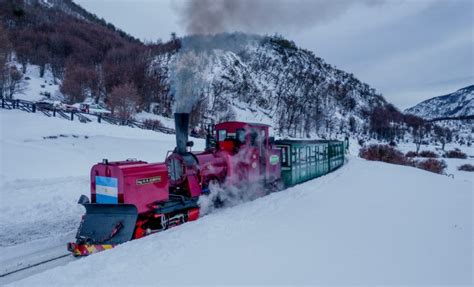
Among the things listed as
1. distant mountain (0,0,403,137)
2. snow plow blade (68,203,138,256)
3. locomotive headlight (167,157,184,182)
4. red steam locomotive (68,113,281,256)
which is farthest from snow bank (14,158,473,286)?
distant mountain (0,0,403,137)

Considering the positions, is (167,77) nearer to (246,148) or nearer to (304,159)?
(304,159)

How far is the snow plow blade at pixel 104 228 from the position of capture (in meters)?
6.13

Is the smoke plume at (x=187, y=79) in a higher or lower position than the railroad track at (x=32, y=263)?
higher

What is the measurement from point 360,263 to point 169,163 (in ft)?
17.4

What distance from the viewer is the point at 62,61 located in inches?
2726

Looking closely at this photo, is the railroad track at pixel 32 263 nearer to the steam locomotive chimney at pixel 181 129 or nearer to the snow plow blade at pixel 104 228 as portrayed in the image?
the snow plow blade at pixel 104 228

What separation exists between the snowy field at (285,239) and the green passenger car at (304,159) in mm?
1424

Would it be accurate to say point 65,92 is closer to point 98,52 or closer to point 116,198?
point 98,52

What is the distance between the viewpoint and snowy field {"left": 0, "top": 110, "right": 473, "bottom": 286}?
15.6ft

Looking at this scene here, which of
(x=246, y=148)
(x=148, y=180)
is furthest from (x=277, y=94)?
(x=148, y=180)

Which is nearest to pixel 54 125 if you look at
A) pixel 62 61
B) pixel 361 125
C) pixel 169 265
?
pixel 169 265

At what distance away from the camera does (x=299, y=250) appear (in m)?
5.70

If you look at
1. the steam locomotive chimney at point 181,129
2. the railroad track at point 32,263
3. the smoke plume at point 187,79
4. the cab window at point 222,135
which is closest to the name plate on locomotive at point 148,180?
the steam locomotive chimney at point 181,129

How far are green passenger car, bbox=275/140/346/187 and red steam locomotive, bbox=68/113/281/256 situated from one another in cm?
336
